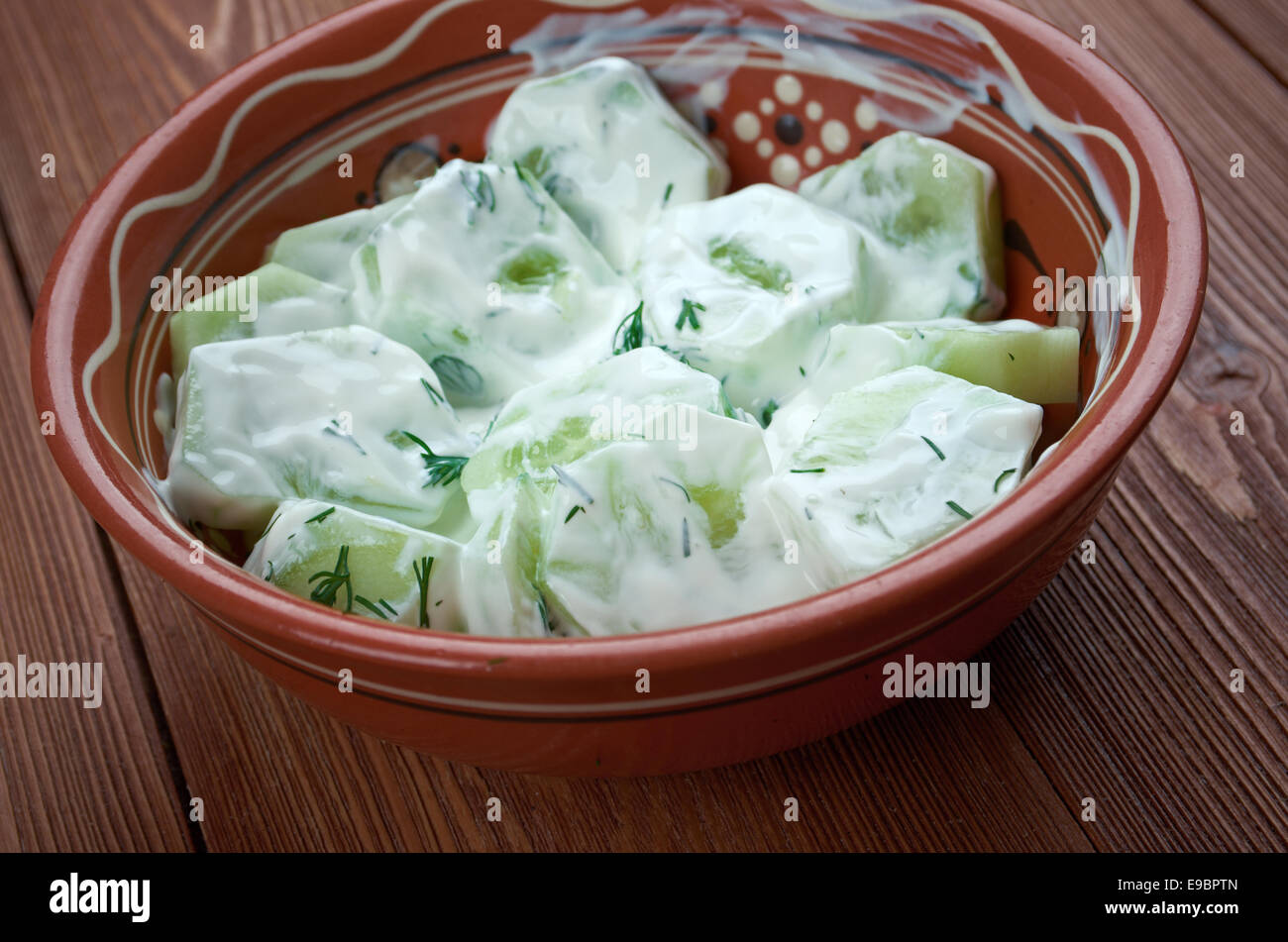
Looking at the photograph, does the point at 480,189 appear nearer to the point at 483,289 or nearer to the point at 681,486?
the point at 483,289

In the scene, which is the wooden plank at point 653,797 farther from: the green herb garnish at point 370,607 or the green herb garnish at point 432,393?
the green herb garnish at point 432,393

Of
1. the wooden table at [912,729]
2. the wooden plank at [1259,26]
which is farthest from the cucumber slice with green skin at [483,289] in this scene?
the wooden plank at [1259,26]

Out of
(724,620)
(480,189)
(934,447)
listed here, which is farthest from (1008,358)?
(480,189)

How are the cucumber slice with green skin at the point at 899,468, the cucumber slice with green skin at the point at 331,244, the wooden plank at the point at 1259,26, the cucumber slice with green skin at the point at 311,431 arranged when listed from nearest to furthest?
the cucumber slice with green skin at the point at 899,468, the cucumber slice with green skin at the point at 311,431, the cucumber slice with green skin at the point at 331,244, the wooden plank at the point at 1259,26

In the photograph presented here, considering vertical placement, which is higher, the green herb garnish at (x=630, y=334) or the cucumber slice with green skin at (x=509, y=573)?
the green herb garnish at (x=630, y=334)

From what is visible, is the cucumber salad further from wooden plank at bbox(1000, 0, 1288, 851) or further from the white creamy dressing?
wooden plank at bbox(1000, 0, 1288, 851)

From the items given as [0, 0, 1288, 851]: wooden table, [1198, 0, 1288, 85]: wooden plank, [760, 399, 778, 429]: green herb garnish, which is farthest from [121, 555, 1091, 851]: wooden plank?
[1198, 0, 1288, 85]: wooden plank
